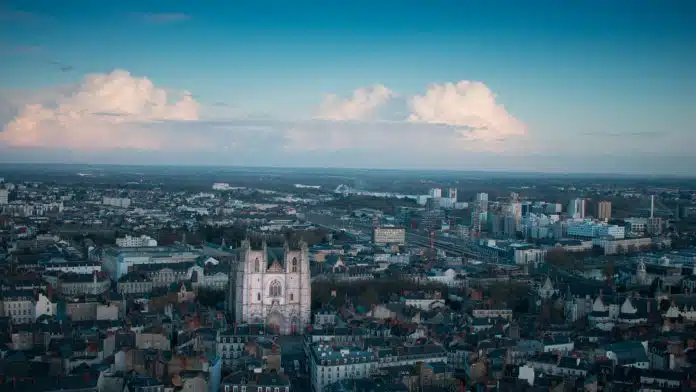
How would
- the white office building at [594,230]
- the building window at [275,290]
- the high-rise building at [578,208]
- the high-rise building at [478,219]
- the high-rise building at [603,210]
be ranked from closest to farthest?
the building window at [275,290] → the white office building at [594,230] → the high-rise building at [478,219] → the high-rise building at [603,210] → the high-rise building at [578,208]

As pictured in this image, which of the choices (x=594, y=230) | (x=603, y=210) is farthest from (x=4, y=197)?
(x=603, y=210)

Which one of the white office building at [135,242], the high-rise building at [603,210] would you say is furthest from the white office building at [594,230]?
the white office building at [135,242]

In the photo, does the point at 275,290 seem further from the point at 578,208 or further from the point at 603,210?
the point at 603,210

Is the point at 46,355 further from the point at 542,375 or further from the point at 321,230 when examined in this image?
the point at 321,230

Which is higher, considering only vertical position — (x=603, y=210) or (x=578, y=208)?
(x=578, y=208)

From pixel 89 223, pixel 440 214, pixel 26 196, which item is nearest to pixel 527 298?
pixel 89 223

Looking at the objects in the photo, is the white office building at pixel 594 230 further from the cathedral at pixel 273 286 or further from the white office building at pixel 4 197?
the white office building at pixel 4 197

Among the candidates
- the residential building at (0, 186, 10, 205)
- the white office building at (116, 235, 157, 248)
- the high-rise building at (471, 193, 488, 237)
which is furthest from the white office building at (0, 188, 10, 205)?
the high-rise building at (471, 193, 488, 237)

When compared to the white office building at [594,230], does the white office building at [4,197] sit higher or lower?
higher
